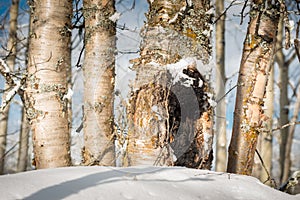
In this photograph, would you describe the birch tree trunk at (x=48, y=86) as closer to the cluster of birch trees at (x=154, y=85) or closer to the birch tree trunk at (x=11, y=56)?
the cluster of birch trees at (x=154, y=85)

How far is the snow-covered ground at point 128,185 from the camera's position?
1.01m

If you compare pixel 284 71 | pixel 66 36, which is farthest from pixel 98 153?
pixel 284 71

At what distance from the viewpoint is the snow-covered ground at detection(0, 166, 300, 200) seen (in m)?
1.01

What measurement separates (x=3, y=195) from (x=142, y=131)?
3.11 feet

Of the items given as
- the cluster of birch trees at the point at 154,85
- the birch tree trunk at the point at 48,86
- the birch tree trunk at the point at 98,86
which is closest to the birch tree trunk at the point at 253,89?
the cluster of birch trees at the point at 154,85

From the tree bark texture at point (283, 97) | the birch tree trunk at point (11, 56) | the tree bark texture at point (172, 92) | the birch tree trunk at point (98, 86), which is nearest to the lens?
A: the tree bark texture at point (172, 92)

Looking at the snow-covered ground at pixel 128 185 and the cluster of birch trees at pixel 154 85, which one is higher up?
the cluster of birch trees at pixel 154 85

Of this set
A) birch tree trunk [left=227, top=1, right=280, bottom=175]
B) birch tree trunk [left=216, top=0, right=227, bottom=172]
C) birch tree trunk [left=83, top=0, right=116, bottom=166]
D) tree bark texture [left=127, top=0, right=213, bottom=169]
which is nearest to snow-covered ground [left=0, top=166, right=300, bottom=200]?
tree bark texture [left=127, top=0, right=213, bottom=169]

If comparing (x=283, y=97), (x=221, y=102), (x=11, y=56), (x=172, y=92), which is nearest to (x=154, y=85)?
(x=172, y=92)

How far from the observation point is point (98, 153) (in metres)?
2.38

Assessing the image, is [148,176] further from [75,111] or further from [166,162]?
[75,111]

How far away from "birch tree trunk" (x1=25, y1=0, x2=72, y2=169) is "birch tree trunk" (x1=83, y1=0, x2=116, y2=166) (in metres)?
0.27

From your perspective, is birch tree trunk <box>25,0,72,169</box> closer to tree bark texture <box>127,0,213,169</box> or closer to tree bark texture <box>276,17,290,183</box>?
tree bark texture <box>127,0,213,169</box>

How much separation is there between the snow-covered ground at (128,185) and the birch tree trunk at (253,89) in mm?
671
